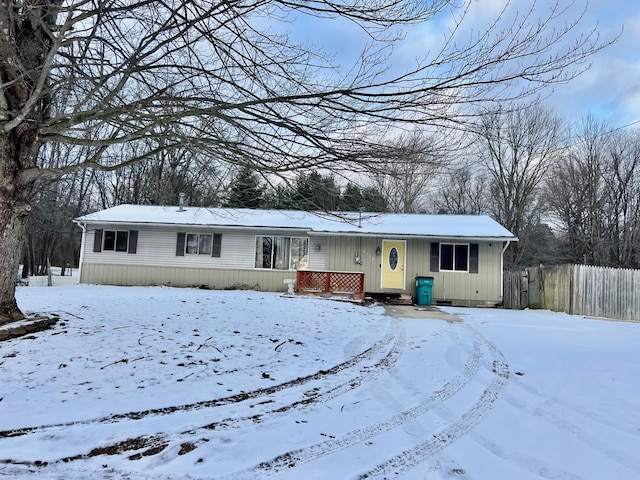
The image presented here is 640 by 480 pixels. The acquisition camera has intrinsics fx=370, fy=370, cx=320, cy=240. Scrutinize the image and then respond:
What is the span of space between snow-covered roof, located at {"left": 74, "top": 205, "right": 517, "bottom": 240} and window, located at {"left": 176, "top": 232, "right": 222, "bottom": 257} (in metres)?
0.64

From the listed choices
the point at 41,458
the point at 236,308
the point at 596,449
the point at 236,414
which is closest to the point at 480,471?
the point at 596,449

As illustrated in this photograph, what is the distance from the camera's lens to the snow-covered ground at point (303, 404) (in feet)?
8.30

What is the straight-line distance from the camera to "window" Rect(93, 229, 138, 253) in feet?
51.1

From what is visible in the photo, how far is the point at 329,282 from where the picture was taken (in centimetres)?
1323

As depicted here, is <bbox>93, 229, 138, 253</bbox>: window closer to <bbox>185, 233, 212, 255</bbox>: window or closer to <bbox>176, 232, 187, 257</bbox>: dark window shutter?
<bbox>176, 232, 187, 257</bbox>: dark window shutter

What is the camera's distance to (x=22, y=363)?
13.7 ft

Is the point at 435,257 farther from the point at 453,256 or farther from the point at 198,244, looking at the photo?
the point at 198,244

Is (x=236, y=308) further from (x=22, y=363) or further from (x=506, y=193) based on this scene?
(x=506, y=193)

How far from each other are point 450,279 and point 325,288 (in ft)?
16.3

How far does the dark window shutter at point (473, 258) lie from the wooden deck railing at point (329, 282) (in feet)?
14.8

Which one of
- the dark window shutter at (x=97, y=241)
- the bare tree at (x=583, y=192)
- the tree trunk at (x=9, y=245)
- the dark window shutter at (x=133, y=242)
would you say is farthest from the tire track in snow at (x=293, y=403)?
the bare tree at (x=583, y=192)

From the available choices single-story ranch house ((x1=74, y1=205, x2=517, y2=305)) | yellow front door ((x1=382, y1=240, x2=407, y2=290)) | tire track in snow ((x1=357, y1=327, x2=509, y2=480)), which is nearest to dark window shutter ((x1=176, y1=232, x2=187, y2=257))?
single-story ranch house ((x1=74, y1=205, x2=517, y2=305))

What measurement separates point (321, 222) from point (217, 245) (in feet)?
14.6

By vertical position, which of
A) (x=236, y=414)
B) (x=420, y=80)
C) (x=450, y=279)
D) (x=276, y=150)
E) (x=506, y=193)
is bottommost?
(x=236, y=414)
